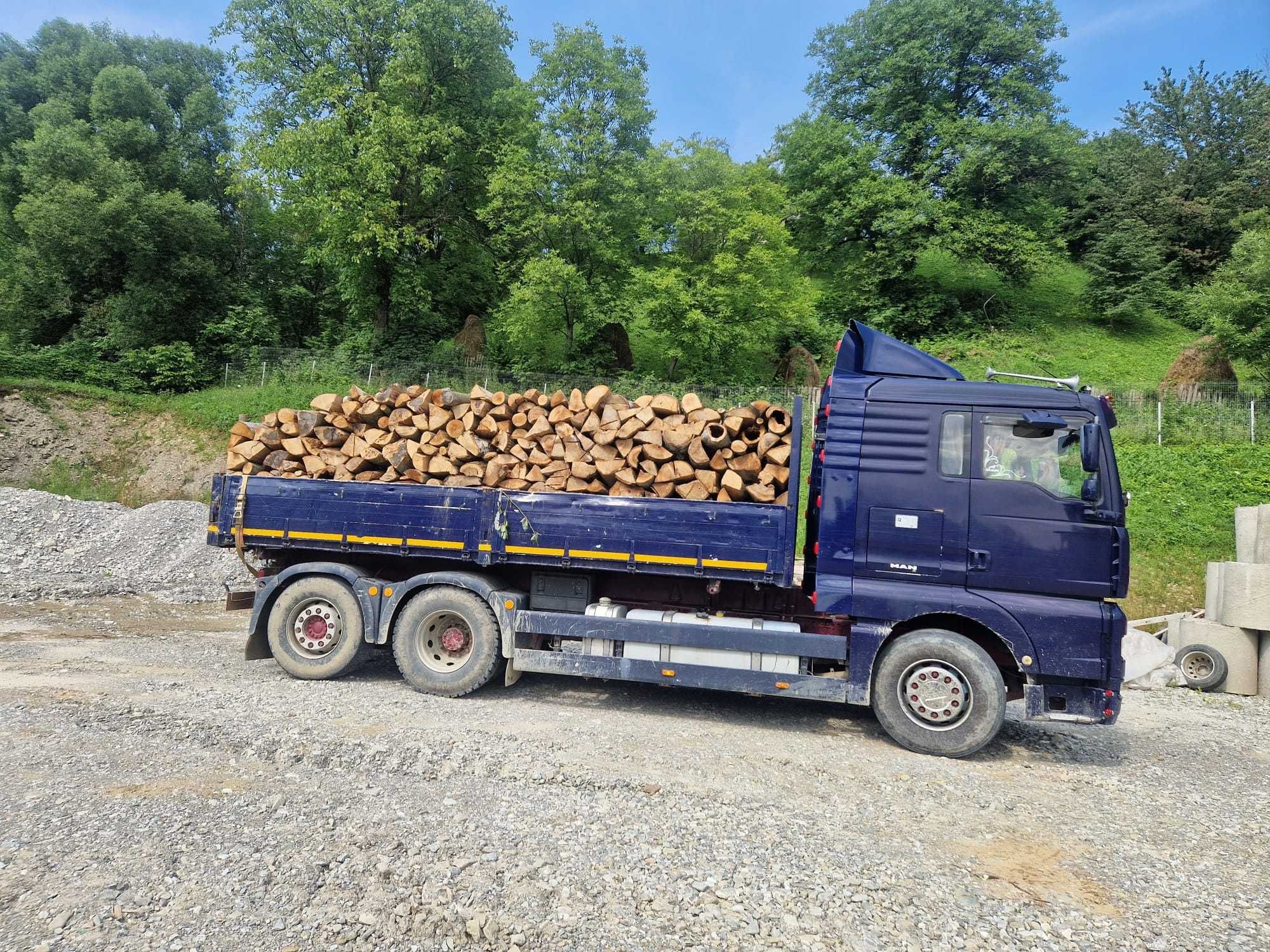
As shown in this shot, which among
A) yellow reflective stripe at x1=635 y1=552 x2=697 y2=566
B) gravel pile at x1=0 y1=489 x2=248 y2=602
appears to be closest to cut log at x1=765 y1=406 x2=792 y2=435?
yellow reflective stripe at x1=635 y1=552 x2=697 y2=566

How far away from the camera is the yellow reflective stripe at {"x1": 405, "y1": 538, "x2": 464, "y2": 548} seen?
20.7 ft

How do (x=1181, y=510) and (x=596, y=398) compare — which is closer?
(x=596, y=398)

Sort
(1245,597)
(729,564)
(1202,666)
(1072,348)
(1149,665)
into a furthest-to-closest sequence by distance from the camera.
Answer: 1. (1072,348)
2. (1149,665)
3. (1202,666)
4. (1245,597)
5. (729,564)

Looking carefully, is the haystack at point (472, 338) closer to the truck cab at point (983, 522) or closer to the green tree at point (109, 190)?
the green tree at point (109, 190)

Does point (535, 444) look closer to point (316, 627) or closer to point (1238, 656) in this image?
point (316, 627)

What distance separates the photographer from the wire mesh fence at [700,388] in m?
16.3

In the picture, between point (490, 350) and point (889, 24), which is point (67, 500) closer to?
point (490, 350)

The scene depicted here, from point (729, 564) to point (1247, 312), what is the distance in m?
22.0

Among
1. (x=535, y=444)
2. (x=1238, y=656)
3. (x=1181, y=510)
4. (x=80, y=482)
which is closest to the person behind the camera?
(x=535, y=444)

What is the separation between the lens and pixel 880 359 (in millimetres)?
5824

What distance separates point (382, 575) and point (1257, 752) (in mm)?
8221

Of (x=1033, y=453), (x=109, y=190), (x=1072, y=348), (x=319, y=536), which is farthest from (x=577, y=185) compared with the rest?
(x=1072, y=348)

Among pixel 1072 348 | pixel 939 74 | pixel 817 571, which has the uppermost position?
pixel 939 74

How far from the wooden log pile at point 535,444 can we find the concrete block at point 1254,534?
7.01 m
